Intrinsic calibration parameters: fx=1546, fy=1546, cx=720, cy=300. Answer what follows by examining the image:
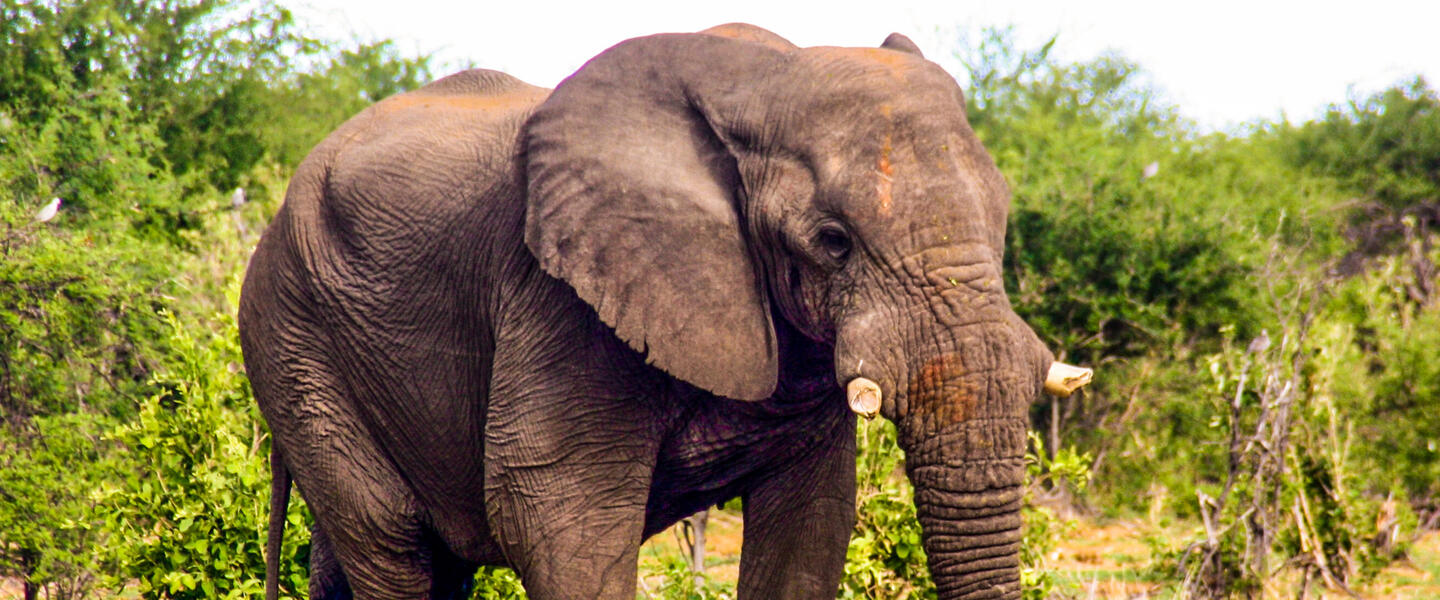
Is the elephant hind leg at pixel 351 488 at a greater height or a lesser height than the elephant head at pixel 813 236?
lesser

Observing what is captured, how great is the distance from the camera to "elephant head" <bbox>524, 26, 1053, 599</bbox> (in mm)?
2662

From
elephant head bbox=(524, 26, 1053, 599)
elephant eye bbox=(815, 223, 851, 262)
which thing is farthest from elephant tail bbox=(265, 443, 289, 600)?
elephant eye bbox=(815, 223, 851, 262)

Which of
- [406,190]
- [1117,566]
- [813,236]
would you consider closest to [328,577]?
[406,190]

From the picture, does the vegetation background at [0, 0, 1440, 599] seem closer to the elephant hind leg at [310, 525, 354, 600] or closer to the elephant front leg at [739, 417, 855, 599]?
the elephant hind leg at [310, 525, 354, 600]

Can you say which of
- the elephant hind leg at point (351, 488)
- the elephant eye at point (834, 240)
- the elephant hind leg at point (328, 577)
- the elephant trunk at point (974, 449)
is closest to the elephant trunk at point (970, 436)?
the elephant trunk at point (974, 449)

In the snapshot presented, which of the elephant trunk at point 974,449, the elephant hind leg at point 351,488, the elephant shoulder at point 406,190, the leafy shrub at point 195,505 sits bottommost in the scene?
the leafy shrub at point 195,505

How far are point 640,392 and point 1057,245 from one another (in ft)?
25.9

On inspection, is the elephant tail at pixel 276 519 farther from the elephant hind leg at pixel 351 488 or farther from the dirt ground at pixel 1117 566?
the dirt ground at pixel 1117 566

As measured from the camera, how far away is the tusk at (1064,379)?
2.70 meters

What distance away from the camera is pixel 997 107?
1677cm

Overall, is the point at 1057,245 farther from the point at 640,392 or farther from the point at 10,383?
the point at 640,392

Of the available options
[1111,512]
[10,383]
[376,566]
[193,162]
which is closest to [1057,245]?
[1111,512]

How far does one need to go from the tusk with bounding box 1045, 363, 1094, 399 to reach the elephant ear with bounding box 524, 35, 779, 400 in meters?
0.53

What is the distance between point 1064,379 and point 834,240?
478 mm
